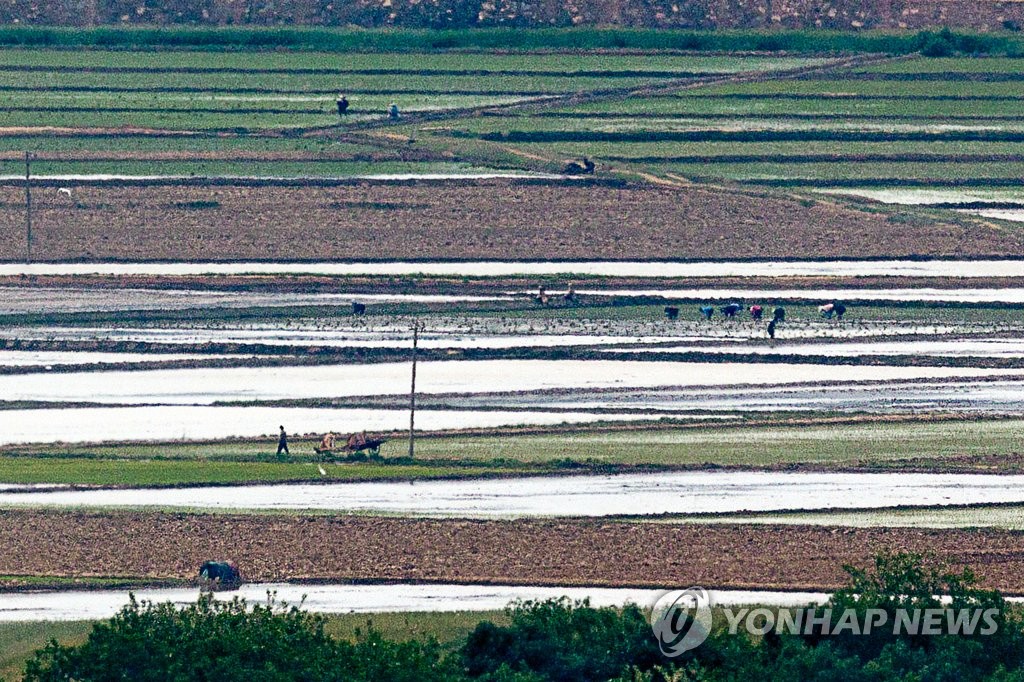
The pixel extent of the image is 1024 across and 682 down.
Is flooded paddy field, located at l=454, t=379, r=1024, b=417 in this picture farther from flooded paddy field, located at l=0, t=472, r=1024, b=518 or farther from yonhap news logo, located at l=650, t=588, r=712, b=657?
yonhap news logo, located at l=650, t=588, r=712, b=657

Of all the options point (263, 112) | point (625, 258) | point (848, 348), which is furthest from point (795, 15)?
point (848, 348)

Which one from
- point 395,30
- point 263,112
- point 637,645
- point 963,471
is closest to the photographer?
point 637,645

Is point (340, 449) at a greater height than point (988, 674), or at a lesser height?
lesser

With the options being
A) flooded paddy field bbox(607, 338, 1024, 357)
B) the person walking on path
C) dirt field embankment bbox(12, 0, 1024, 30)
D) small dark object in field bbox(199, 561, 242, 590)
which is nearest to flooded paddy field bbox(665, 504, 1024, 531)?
small dark object in field bbox(199, 561, 242, 590)

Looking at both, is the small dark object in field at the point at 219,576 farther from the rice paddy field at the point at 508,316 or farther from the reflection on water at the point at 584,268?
→ the reflection on water at the point at 584,268

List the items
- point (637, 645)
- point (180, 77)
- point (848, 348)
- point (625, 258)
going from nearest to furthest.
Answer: point (637, 645), point (848, 348), point (625, 258), point (180, 77)

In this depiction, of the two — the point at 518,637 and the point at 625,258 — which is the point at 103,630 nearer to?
the point at 518,637
